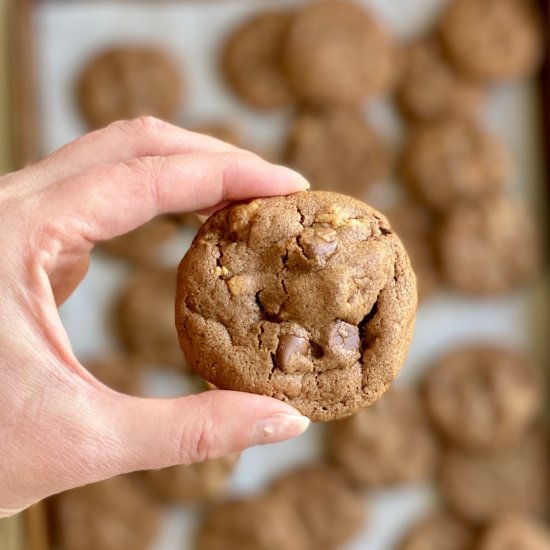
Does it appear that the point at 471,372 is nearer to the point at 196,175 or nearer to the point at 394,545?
the point at 394,545

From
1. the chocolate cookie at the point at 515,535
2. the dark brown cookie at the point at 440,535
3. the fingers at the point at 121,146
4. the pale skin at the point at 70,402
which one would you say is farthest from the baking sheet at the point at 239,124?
the pale skin at the point at 70,402

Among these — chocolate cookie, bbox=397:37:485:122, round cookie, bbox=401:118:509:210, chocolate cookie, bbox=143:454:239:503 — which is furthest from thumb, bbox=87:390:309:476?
chocolate cookie, bbox=397:37:485:122

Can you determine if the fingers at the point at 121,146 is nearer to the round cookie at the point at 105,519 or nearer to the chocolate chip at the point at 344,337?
the chocolate chip at the point at 344,337

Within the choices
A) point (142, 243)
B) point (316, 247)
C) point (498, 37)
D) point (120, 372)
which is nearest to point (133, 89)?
point (142, 243)

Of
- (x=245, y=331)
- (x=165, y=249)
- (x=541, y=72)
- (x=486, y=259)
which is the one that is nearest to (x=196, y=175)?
(x=245, y=331)

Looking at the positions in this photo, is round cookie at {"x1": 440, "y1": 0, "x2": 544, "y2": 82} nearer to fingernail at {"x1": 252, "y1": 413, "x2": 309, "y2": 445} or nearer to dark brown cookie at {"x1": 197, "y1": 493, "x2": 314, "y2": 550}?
dark brown cookie at {"x1": 197, "y1": 493, "x2": 314, "y2": 550}

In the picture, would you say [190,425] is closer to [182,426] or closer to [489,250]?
[182,426]
